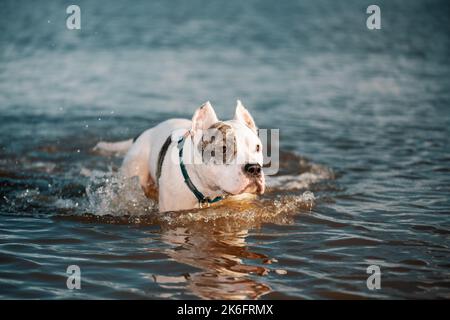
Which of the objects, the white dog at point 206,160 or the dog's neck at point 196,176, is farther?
the dog's neck at point 196,176

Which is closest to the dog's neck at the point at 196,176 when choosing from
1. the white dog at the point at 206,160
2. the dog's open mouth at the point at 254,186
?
the white dog at the point at 206,160

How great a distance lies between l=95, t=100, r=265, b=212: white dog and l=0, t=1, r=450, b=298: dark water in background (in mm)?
475

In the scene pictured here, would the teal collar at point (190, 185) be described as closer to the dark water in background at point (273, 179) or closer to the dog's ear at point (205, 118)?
the dog's ear at point (205, 118)

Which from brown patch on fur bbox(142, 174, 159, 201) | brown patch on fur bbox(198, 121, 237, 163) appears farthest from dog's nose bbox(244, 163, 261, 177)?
brown patch on fur bbox(142, 174, 159, 201)

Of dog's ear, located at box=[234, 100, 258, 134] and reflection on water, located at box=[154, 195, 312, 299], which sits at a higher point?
dog's ear, located at box=[234, 100, 258, 134]

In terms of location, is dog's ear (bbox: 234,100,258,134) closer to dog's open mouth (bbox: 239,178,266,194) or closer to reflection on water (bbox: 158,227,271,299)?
dog's open mouth (bbox: 239,178,266,194)

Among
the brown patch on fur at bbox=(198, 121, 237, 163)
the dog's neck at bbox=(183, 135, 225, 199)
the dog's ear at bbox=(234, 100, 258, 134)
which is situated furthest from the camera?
the dog's ear at bbox=(234, 100, 258, 134)

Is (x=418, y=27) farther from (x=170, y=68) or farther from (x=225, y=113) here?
(x=225, y=113)

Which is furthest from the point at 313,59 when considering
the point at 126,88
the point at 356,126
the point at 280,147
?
the point at 280,147

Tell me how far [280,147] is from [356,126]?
232cm

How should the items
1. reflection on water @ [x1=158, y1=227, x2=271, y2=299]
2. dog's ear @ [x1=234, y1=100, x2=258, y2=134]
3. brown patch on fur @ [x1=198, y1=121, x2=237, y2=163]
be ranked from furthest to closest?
dog's ear @ [x1=234, y1=100, x2=258, y2=134] → brown patch on fur @ [x1=198, y1=121, x2=237, y2=163] → reflection on water @ [x1=158, y1=227, x2=271, y2=299]

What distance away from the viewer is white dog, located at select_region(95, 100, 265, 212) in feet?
18.2

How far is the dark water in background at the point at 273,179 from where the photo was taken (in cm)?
561

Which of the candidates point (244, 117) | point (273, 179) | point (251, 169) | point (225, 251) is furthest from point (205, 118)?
point (273, 179)
